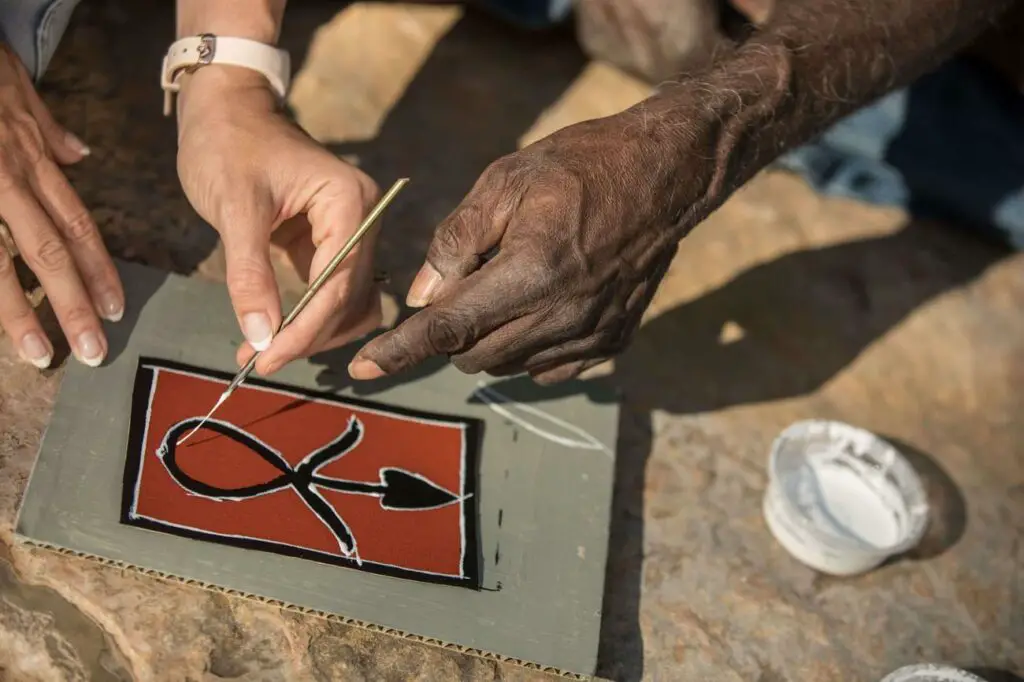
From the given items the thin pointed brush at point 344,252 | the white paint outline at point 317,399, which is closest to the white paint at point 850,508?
the white paint outline at point 317,399

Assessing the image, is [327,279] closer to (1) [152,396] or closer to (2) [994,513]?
(1) [152,396]

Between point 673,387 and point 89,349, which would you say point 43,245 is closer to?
point 89,349

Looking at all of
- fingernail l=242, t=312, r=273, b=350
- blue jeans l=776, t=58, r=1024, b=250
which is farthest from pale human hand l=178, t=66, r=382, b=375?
blue jeans l=776, t=58, r=1024, b=250

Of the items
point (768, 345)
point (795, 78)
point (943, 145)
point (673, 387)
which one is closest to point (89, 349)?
point (673, 387)

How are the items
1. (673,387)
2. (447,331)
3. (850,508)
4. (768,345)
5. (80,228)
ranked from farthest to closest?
(768,345), (673,387), (850,508), (80,228), (447,331)

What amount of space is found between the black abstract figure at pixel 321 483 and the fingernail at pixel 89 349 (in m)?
0.15

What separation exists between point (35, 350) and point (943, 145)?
178 cm

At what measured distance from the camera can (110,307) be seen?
1339 mm

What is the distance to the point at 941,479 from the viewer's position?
5.60 feet

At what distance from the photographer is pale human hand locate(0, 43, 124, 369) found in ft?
4.15

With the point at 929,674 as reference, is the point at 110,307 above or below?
above

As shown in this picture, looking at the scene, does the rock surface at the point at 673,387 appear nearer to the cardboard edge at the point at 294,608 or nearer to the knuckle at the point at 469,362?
the cardboard edge at the point at 294,608

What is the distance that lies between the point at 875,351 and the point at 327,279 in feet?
3.84

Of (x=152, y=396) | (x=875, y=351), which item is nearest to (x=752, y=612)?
(x=875, y=351)
